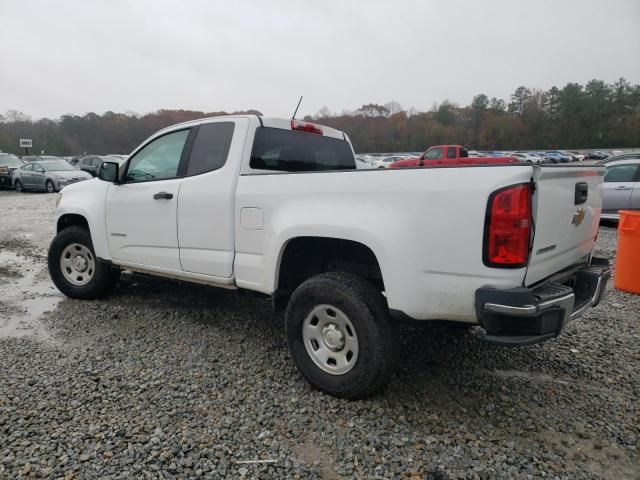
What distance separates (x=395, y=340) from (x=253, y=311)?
2284mm

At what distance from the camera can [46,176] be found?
1961cm

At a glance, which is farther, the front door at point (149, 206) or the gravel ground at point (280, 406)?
the front door at point (149, 206)

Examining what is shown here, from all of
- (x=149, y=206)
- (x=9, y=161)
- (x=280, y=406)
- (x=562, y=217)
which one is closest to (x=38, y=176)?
(x=9, y=161)

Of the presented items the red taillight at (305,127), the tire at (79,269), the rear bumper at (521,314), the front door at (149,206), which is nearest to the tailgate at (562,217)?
the rear bumper at (521,314)

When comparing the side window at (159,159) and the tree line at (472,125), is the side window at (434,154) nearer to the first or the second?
the side window at (159,159)

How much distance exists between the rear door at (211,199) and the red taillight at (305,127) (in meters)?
0.51

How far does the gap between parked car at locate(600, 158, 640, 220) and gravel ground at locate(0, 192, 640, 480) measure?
20.8 feet

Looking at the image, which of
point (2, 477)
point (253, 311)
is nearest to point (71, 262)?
point (253, 311)

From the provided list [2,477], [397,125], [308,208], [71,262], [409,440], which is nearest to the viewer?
[2,477]

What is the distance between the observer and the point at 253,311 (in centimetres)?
480

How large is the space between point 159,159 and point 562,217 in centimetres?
344

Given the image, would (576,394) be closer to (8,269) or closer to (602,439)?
(602,439)

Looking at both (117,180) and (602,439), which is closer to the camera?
(602,439)

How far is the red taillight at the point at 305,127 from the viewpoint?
4105mm
